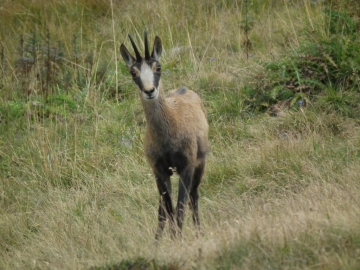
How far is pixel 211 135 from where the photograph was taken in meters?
10.5

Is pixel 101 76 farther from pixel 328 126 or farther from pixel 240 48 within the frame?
pixel 328 126

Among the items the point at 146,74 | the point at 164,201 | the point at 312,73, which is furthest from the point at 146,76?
the point at 312,73

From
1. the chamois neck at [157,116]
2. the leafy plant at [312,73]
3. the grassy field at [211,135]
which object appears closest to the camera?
the grassy field at [211,135]

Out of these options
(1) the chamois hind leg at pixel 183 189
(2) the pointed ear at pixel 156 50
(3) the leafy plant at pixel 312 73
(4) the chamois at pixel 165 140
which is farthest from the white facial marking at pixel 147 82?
(3) the leafy plant at pixel 312 73

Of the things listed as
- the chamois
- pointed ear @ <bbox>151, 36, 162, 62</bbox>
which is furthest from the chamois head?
pointed ear @ <bbox>151, 36, 162, 62</bbox>

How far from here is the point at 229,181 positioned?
9188 mm

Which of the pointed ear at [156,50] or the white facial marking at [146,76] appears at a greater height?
the pointed ear at [156,50]

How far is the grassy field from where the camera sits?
6.58 metres

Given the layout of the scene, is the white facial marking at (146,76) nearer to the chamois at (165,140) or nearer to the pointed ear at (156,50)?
the chamois at (165,140)

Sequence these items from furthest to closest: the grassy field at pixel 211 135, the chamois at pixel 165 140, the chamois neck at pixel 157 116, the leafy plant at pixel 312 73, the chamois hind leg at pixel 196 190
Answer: the leafy plant at pixel 312 73 < the chamois hind leg at pixel 196 190 < the chamois neck at pixel 157 116 < the chamois at pixel 165 140 < the grassy field at pixel 211 135

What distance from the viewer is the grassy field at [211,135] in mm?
6582

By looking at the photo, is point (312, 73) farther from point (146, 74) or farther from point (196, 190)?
point (146, 74)

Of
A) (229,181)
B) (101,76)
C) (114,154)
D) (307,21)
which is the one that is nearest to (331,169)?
(229,181)

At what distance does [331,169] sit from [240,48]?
4.36 metres
